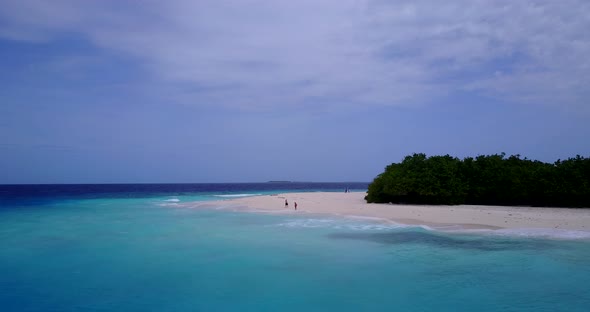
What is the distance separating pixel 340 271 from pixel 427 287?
313cm

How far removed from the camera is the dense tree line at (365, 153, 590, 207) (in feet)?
111

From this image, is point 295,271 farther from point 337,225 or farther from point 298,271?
point 337,225

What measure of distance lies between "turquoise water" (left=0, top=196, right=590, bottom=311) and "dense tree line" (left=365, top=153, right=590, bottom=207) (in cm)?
1441

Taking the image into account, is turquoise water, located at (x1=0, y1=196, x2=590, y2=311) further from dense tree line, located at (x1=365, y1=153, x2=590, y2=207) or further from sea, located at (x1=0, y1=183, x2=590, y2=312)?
dense tree line, located at (x1=365, y1=153, x2=590, y2=207)

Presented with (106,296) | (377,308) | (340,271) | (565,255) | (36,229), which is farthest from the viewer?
(36,229)

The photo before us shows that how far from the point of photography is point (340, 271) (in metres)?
15.2

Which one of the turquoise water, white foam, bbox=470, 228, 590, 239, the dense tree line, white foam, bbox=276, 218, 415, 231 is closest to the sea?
the turquoise water

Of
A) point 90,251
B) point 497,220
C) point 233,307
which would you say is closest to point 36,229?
point 90,251

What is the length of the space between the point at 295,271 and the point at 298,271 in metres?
0.11

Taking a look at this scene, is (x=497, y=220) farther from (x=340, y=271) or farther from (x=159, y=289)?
(x=159, y=289)

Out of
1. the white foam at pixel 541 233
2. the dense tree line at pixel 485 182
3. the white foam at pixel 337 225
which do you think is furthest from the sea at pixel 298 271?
the dense tree line at pixel 485 182

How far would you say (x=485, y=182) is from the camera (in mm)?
38219

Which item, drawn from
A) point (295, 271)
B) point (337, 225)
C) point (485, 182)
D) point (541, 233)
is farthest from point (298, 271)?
point (485, 182)

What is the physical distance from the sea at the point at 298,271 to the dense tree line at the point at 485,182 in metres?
14.5
